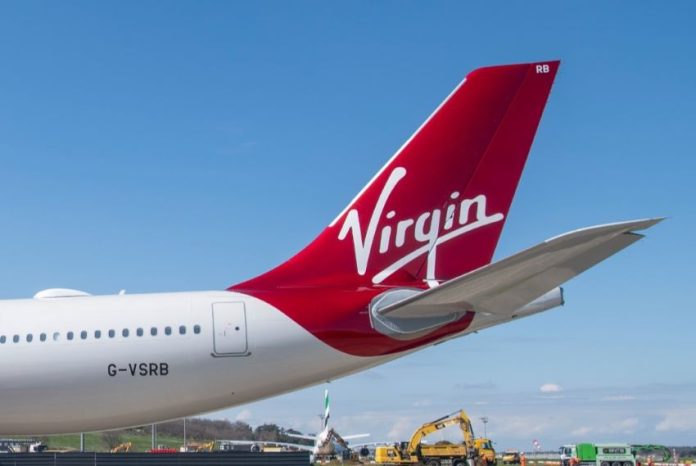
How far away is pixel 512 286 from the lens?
1354cm

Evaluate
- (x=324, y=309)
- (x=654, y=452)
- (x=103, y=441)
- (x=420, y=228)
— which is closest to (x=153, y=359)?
(x=324, y=309)

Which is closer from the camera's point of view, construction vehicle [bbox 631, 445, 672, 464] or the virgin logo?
the virgin logo

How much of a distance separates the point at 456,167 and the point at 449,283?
12.4ft

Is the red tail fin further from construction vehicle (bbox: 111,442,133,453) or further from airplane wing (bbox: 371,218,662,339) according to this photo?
construction vehicle (bbox: 111,442,133,453)

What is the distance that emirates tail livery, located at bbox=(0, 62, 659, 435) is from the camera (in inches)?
600

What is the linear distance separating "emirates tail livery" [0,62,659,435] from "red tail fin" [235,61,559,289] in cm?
2

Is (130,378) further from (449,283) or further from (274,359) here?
(449,283)

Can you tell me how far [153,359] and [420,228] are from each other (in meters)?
5.64

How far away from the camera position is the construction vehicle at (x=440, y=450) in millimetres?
44500

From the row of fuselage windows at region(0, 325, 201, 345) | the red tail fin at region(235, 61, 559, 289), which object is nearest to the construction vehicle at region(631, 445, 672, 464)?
the red tail fin at region(235, 61, 559, 289)

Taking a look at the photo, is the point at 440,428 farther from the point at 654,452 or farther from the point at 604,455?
the point at 654,452

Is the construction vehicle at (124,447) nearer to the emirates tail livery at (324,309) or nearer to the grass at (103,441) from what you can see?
the grass at (103,441)

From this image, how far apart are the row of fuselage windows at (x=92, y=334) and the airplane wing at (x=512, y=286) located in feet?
12.0

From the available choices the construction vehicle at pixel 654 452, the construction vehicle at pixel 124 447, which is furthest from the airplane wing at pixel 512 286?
the construction vehicle at pixel 654 452
